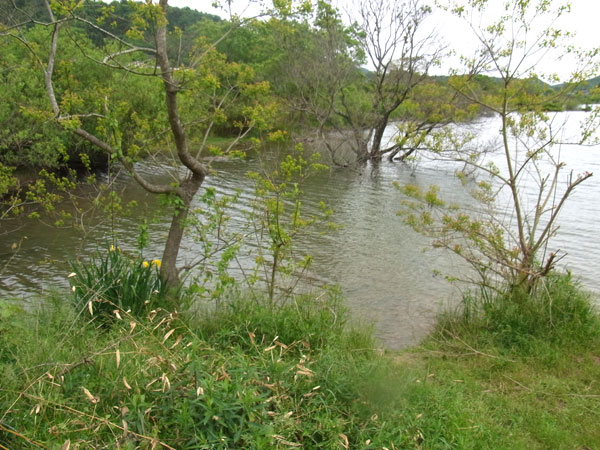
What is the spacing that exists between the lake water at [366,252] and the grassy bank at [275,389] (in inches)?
77.7

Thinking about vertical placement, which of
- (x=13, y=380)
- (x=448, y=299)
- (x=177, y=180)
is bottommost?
(x=448, y=299)

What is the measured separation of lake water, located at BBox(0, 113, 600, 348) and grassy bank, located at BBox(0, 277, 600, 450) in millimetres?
1973

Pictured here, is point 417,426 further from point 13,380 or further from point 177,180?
point 177,180

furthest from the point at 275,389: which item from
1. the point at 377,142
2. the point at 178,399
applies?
the point at 377,142

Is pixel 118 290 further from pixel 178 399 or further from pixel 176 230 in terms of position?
pixel 178 399

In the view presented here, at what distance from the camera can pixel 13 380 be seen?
329 centimetres

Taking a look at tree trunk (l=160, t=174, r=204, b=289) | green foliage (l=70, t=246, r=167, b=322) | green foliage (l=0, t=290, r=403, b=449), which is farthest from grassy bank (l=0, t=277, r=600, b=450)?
tree trunk (l=160, t=174, r=204, b=289)

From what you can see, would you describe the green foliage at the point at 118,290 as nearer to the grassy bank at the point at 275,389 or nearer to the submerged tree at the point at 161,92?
the grassy bank at the point at 275,389

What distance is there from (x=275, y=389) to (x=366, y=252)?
9.24m

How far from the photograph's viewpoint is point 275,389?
3438mm

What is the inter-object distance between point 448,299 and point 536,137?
307cm

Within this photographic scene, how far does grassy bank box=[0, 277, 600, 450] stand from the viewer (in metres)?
3.00

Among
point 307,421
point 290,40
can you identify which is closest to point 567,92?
point 307,421

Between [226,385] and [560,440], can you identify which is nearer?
[226,385]
